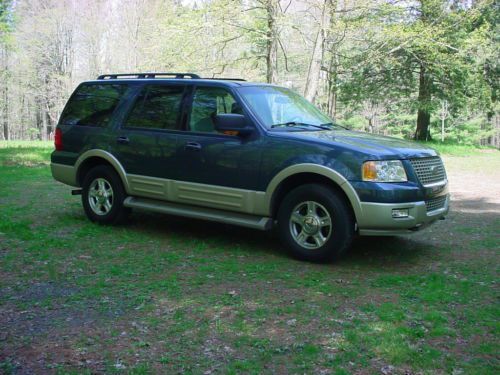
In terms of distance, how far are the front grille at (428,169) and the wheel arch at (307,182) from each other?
0.75 metres

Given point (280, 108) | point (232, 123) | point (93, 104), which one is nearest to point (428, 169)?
point (280, 108)

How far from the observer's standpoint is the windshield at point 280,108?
613cm

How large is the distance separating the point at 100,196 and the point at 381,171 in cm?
389

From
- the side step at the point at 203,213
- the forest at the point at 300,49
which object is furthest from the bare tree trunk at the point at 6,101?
the side step at the point at 203,213

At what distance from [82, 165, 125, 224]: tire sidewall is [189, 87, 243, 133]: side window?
54.5 inches

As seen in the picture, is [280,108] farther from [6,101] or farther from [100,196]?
[6,101]

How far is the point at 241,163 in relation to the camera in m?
5.94

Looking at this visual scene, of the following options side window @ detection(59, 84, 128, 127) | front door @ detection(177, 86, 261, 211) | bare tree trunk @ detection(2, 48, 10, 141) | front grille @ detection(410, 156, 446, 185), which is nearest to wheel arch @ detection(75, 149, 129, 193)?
side window @ detection(59, 84, 128, 127)

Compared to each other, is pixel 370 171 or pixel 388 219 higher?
pixel 370 171

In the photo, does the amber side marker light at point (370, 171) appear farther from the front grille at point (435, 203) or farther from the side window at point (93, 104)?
the side window at point (93, 104)

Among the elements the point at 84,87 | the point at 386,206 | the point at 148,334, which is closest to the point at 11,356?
the point at 148,334

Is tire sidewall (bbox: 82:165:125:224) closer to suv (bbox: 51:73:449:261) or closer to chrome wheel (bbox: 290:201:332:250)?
suv (bbox: 51:73:449:261)

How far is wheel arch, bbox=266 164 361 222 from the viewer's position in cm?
530

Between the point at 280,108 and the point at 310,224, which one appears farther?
the point at 280,108
